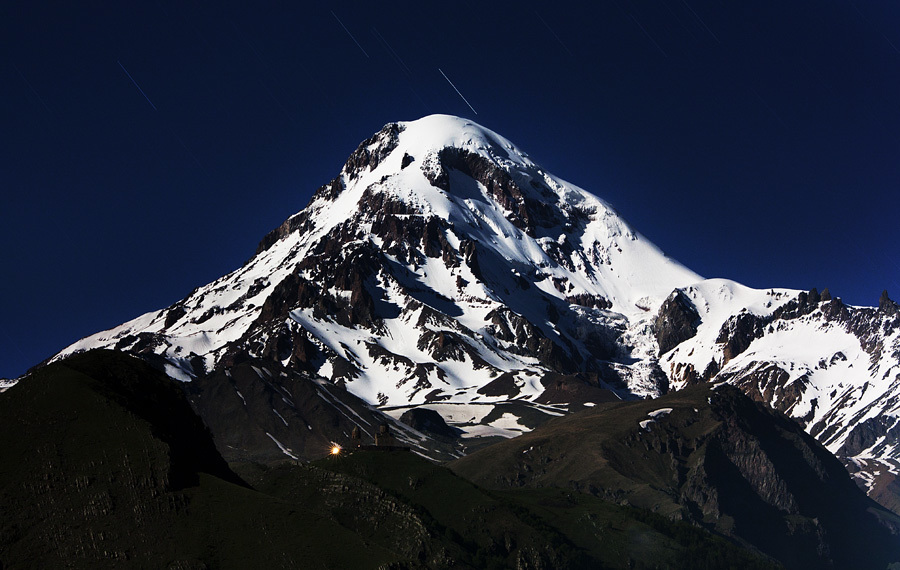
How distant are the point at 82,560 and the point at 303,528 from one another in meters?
26.4

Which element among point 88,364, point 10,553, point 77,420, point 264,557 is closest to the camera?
point 10,553

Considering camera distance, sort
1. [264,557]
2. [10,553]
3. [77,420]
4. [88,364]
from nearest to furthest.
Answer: [10,553] → [264,557] → [77,420] → [88,364]

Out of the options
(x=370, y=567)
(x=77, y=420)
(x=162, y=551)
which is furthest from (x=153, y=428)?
(x=370, y=567)

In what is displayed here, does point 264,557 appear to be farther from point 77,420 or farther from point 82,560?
point 77,420

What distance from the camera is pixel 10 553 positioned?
124 m

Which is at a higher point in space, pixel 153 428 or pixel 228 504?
pixel 153 428

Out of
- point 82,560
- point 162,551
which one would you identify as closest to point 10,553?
point 82,560

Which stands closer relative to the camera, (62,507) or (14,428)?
(62,507)

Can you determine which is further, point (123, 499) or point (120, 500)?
point (123, 499)

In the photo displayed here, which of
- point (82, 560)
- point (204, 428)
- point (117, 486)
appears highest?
point (204, 428)

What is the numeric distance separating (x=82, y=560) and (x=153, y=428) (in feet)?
74.6

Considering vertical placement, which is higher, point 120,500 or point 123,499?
point 123,499

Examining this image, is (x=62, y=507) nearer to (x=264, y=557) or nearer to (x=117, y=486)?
(x=117, y=486)

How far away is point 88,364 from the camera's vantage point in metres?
155
